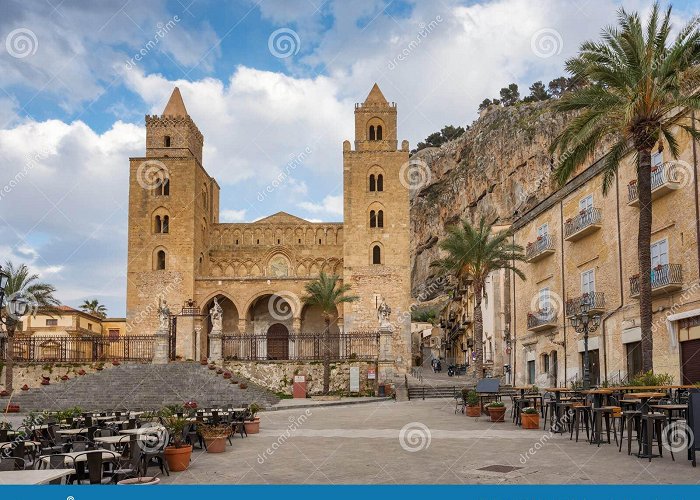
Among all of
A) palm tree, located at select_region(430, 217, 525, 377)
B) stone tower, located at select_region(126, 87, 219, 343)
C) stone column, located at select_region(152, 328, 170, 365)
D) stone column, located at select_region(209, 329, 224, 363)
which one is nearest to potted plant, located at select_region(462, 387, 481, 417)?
palm tree, located at select_region(430, 217, 525, 377)

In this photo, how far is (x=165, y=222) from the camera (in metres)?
50.0

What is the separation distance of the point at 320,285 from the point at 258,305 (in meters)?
11.2

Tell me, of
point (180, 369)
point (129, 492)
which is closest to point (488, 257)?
point (180, 369)

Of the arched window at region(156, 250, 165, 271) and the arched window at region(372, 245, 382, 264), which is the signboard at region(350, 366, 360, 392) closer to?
the arched window at region(372, 245, 382, 264)

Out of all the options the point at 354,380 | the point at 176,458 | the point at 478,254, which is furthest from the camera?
the point at 354,380

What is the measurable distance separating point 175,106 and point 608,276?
36.9 m

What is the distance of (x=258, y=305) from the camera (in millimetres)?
50125

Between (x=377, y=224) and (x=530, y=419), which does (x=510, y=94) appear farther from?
(x=530, y=419)

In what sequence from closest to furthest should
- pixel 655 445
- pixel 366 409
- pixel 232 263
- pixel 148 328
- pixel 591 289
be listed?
pixel 655 445 < pixel 366 409 < pixel 591 289 < pixel 148 328 < pixel 232 263

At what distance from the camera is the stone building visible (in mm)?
20500

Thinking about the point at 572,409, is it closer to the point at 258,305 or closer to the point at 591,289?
the point at 591,289

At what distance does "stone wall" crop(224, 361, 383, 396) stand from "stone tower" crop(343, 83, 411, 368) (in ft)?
47.7

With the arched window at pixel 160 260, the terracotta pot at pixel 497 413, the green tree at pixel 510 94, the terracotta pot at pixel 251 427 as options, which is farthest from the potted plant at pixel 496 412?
the green tree at pixel 510 94

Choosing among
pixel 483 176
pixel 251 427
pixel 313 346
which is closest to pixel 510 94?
pixel 483 176
